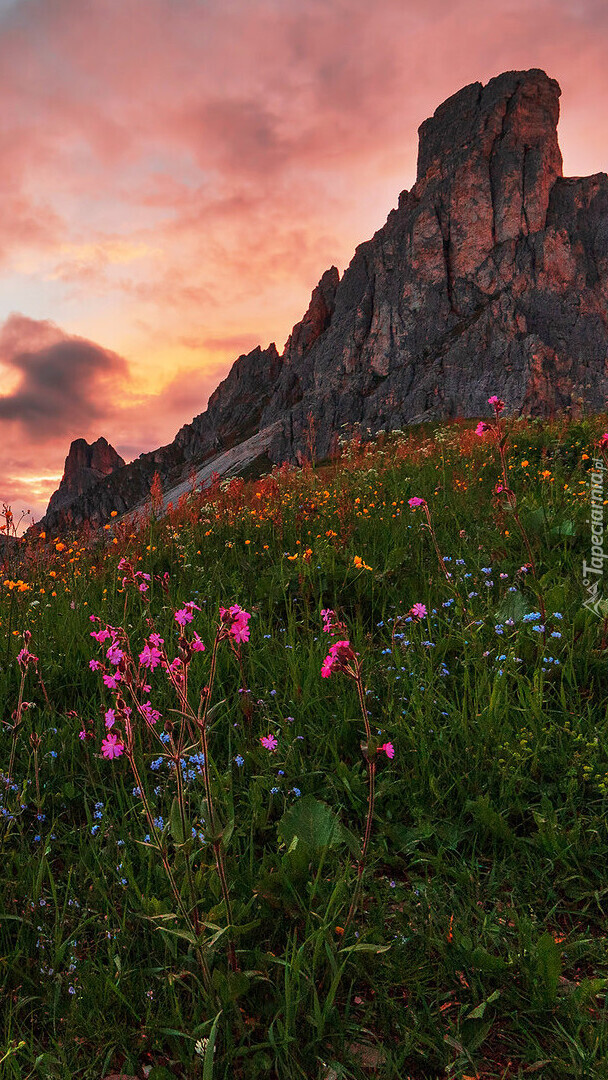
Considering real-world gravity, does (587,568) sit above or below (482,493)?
below

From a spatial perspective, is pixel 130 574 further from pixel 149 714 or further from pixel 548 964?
pixel 548 964

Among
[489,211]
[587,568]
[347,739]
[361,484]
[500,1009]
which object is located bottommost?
[500,1009]

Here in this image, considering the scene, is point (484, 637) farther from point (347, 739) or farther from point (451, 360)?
point (451, 360)

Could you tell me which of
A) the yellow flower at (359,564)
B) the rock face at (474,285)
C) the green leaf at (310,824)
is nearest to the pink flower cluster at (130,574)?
the green leaf at (310,824)

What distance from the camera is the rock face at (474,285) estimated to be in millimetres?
117938

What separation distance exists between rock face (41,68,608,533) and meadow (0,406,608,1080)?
102742mm

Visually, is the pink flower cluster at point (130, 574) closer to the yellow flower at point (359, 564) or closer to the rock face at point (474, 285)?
the yellow flower at point (359, 564)

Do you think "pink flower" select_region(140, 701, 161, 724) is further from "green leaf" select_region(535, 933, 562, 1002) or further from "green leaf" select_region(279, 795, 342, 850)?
"green leaf" select_region(535, 933, 562, 1002)

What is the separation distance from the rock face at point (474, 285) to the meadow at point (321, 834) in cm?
10274

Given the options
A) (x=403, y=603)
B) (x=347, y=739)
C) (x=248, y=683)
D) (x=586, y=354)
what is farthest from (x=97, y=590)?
(x=586, y=354)

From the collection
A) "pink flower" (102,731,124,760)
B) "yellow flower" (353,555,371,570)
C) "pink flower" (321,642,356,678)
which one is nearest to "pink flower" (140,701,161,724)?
"pink flower" (102,731,124,760)

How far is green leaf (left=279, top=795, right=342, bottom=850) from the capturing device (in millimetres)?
2115

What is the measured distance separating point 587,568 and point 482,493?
7.43ft

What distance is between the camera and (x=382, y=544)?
16.8ft
